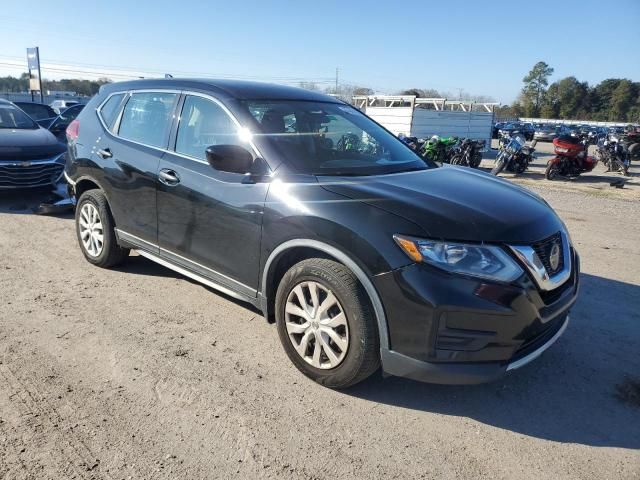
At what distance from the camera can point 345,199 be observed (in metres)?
2.92

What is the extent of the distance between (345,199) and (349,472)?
1.46 meters

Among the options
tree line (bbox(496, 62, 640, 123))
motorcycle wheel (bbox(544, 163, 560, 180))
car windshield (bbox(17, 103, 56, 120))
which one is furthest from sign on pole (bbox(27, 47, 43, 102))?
tree line (bbox(496, 62, 640, 123))

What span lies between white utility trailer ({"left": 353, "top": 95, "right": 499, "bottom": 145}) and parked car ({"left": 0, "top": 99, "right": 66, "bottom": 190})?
44.7 feet

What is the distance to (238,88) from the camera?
390 cm

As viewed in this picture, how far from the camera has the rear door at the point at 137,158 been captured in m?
4.15

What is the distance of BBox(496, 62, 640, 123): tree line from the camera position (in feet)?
Result: 268

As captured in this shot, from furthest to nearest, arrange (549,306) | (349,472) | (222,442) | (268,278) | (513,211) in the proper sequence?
(268,278) → (513,211) → (549,306) → (222,442) → (349,472)

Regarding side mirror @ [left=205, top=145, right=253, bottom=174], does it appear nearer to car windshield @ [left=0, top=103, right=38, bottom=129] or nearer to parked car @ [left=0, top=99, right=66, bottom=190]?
parked car @ [left=0, top=99, right=66, bottom=190]

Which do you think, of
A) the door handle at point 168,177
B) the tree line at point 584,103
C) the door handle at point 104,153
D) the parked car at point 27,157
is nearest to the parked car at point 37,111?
the parked car at point 27,157

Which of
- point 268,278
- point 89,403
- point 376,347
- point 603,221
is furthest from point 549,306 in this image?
point 603,221

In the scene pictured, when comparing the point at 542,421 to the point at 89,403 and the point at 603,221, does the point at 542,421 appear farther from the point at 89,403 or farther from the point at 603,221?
the point at 603,221

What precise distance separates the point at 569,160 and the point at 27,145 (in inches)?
523

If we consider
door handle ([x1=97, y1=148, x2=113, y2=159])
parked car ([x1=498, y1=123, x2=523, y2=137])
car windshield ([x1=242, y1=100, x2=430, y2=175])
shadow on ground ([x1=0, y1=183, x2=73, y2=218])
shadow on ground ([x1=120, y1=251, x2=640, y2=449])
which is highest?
car windshield ([x1=242, y1=100, x2=430, y2=175])

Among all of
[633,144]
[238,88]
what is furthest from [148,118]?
[633,144]
